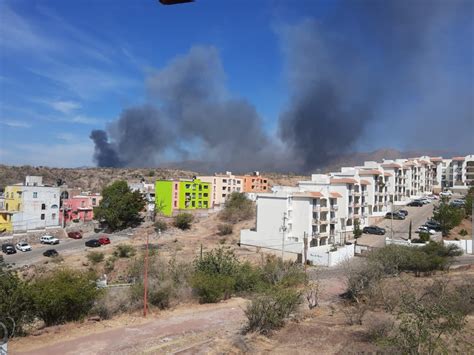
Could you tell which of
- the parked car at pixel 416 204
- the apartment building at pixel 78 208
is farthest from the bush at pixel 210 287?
the parked car at pixel 416 204

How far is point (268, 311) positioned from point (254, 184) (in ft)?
278

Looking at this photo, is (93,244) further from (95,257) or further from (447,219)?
(447,219)

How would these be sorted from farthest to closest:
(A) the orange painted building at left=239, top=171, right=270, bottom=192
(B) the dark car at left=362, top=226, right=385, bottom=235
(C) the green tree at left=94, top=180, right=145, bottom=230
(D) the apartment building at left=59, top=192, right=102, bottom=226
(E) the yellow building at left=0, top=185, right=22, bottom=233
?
(A) the orange painted building at left=239, top=171, right=270, bottom=192
(D) the apartment building at left=59, top=192, right=102, bottom=226
(C) the green tree at left=94, top=180, right=145, bottom=230
(E) the yellow building at left=0, top=185, right=22, bottom=233
(B) the dark car at left=362, top=226, right=385, bottom=235

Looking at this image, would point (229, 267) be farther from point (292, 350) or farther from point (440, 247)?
point (440, 247)

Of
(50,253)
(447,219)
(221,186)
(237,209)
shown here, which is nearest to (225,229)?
(237,209)

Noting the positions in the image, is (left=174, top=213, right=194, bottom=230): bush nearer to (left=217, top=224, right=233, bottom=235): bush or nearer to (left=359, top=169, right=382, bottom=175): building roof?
(left=217, top=224, right=233, bottom=235): bush

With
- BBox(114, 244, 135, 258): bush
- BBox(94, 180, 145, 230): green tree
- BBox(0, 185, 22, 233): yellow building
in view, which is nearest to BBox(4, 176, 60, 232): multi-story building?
BBox(0, 185, 22, 233): yellow building

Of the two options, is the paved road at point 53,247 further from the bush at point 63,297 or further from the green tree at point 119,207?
the bush at point 63,297

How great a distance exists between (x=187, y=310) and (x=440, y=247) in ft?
75.3

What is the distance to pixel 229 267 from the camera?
77.9 ft

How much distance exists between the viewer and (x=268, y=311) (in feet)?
50.9

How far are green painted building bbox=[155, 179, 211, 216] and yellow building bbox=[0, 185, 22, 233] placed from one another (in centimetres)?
2413

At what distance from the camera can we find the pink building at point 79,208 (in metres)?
69.9

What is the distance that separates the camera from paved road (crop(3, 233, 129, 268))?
4605cm
